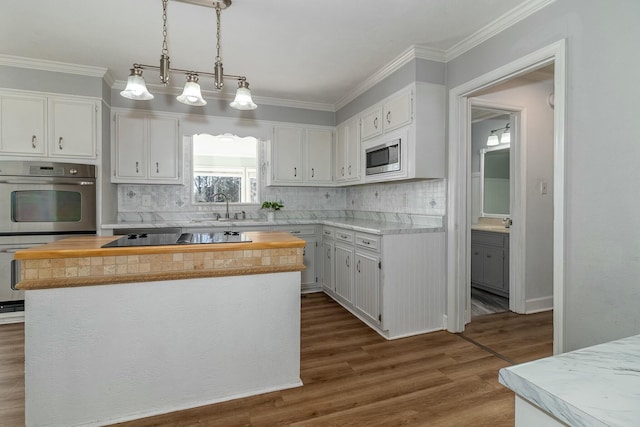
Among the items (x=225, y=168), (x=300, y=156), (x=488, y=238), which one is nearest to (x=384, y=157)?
(x=300, y=156)

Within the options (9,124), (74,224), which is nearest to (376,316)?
(74,224)

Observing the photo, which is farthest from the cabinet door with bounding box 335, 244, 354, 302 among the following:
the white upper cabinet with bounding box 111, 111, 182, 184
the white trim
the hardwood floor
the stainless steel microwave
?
the white trim

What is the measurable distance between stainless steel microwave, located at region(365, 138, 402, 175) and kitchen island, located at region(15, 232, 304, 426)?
5.05 feet

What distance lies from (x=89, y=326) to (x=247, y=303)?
0.83 m

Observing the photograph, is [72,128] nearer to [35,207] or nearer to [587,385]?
[35,207]

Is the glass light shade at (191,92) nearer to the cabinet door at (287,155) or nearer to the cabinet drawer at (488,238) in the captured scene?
the cabinet door at (287,155)

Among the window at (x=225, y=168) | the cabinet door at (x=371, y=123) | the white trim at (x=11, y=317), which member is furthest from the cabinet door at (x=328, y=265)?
the white trim at (x=11, y=317)

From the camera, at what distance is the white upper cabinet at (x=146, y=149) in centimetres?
382

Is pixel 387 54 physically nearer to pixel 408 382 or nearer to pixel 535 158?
pixel 535 158

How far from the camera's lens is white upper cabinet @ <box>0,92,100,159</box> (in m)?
3.20

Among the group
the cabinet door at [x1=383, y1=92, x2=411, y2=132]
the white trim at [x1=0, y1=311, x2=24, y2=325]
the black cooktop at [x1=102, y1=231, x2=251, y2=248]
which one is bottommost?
the white trim at [x1=0, y1=311, x2=24, y2=325]

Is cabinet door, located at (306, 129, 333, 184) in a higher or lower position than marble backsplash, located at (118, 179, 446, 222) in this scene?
higher

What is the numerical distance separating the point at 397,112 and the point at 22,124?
12.1ft

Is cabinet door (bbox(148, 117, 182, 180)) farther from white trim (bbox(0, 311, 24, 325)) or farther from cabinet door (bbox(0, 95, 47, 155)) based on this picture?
white trim (bbox(0, 311, 24, 325))
